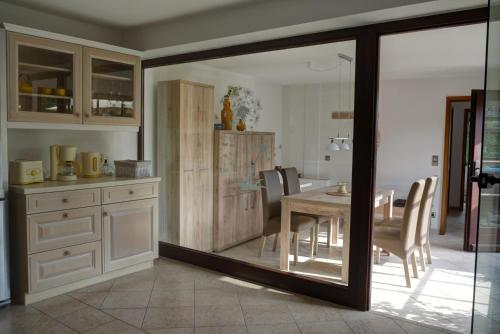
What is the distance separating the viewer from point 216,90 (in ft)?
12.8

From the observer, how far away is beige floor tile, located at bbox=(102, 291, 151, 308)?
291 centimetres

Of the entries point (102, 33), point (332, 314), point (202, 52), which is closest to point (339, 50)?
point (202, 52)

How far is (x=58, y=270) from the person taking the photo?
2.98 m

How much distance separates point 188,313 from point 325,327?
3.14ft

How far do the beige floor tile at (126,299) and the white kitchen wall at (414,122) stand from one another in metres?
2.29

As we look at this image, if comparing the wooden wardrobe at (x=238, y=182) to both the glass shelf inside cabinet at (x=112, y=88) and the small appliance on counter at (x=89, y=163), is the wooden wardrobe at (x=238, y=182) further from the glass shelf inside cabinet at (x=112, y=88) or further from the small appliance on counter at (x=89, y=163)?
the small appliance on counter at (x=89, y=163)

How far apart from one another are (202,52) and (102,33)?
3.49 feet

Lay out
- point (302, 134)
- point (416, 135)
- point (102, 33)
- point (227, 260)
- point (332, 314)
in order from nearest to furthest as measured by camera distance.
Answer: point (332, 314)
point (302, 134)
point (227, 260)
point (102, 33)
point (416, 135)

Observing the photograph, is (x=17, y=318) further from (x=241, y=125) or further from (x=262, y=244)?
(x=241, y=125)

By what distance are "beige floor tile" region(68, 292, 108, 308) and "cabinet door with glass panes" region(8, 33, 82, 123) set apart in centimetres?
137

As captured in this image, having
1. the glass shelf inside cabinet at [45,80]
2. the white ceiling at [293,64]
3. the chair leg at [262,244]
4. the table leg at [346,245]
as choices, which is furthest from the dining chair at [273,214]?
the glass shelf inside cabinet at [45,80]

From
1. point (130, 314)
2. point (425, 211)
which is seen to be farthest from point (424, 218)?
point (130, 314)

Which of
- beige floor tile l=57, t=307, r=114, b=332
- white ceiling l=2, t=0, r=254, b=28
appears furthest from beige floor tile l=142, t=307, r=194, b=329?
white ceiling l=2, t=0, r=254, b=28

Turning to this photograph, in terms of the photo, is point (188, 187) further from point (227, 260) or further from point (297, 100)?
point (297, 100)
